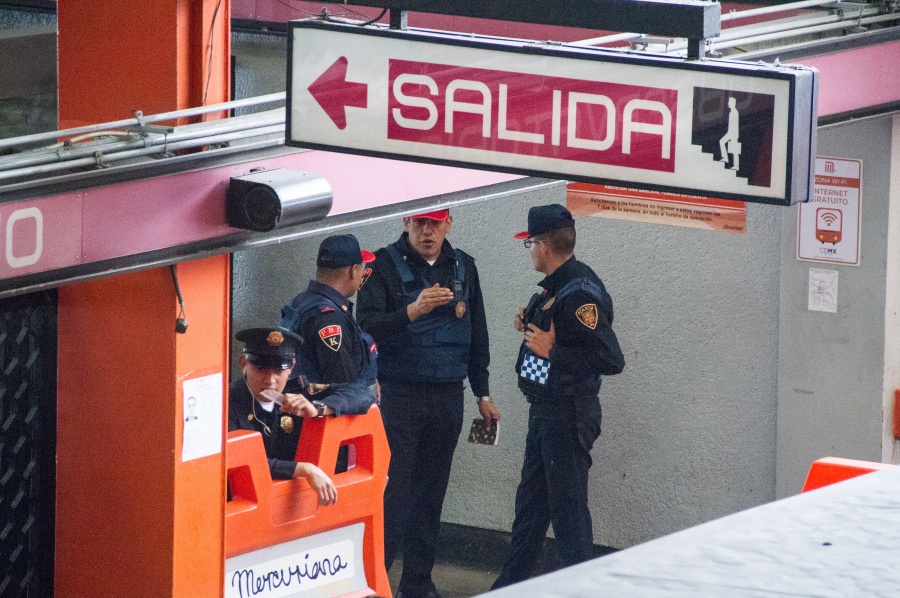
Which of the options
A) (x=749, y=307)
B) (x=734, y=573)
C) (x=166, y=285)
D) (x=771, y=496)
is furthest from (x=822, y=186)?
(x=734, y=573)

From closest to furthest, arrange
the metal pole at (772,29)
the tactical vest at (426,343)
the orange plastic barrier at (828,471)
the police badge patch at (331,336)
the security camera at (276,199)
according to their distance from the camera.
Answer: the orange plastic barrier at (828,471) → the security camera at (276,199) → the metal pole at (772,29) → the police badge patch at (331,336) → the tactical vest at (426,343)

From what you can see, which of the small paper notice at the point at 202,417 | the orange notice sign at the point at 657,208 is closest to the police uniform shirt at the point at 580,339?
the orange notice sign at the point at 657,208

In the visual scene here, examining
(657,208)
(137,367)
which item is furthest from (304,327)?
(657,208)

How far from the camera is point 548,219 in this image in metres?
6.13

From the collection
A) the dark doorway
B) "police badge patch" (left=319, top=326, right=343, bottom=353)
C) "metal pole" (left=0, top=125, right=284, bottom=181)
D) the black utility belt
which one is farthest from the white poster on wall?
the dark doorway

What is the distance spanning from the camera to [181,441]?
432 cm

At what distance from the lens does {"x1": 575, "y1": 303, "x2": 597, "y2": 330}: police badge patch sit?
19.7 ft

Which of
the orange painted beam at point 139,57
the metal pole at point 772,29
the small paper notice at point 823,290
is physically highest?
the metal pole at point 772,29

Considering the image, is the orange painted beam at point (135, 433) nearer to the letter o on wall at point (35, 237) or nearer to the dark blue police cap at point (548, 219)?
the letter o on wall at point (35, 237)

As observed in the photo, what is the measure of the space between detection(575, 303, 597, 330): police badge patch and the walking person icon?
127 inches

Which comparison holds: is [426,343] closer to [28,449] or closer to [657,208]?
[657,208]

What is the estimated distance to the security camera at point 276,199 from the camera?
4062 mm

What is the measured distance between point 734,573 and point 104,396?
380 centimetres

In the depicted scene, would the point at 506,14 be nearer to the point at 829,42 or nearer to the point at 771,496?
the point at 829,42
